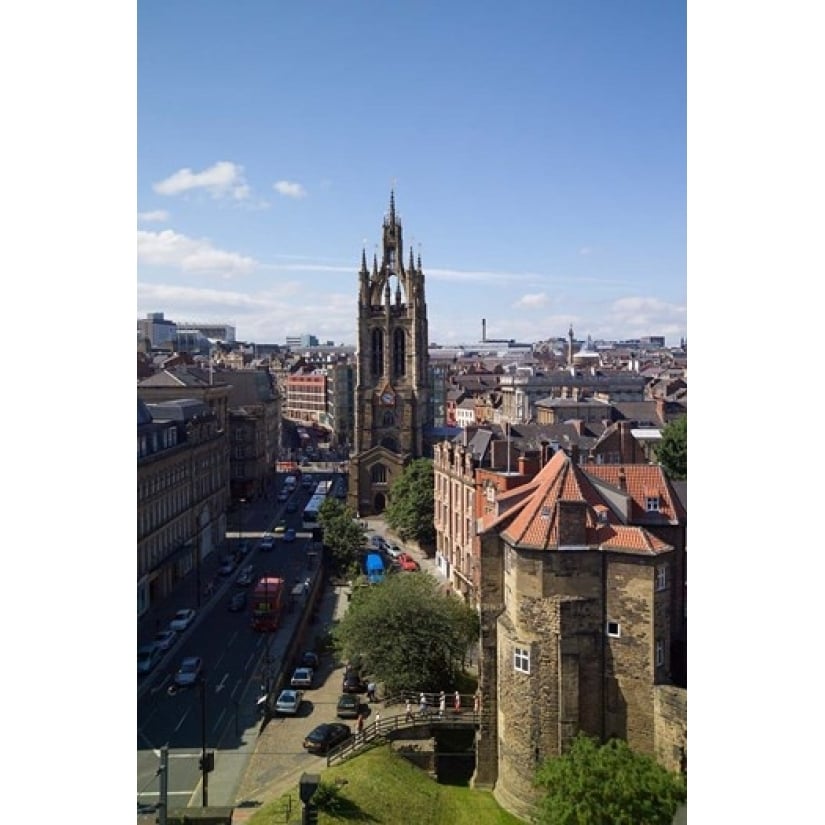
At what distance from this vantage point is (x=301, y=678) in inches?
832

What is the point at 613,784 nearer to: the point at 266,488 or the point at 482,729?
the point at 482,729

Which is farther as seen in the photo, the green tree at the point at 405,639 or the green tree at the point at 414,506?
the green tree at the point at 414,506

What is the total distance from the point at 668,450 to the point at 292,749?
23285 millimetres

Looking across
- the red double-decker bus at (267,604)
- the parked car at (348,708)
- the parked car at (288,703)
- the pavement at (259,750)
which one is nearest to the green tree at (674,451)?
the pavement at (259,750)

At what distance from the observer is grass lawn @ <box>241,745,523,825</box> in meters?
13.5

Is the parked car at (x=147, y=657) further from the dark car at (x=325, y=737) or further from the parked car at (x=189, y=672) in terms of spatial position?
the dark car at (x=325, y=737)

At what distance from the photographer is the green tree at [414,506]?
37.3 metres

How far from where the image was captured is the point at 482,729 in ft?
55.5

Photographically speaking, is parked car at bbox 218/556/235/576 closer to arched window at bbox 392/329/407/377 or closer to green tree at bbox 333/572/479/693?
green tree at bbox 333/572/479/693

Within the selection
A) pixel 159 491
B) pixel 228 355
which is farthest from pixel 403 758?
pixel 228 355

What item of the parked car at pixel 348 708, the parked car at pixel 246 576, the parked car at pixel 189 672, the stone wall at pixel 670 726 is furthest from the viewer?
the parked car at pixel 246 576

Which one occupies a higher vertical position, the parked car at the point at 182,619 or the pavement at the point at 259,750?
the parked car at the point at 182,619

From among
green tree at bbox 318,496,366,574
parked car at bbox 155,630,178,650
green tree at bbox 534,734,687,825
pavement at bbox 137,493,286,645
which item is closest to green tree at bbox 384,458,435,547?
green tree at bbox 318,496,366,574

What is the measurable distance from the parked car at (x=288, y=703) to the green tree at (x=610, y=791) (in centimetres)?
714
